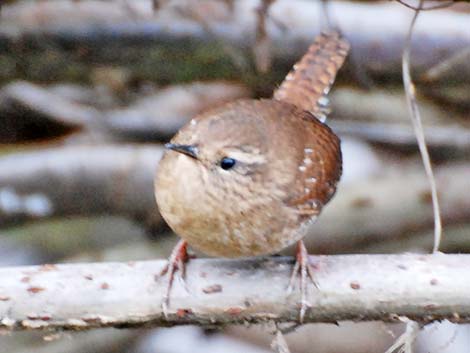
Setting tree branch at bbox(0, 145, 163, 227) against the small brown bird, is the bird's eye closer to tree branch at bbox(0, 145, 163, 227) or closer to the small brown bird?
the small brown bird

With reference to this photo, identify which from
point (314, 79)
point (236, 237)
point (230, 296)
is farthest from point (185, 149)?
point (314, 79)

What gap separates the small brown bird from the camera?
117 inches

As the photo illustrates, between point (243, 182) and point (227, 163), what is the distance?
0.27 feet

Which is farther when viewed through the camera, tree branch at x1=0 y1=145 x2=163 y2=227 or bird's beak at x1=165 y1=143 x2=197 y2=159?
tree branch at x1=0 y1=145 x2=163 y2=227

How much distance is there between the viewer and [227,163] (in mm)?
2984

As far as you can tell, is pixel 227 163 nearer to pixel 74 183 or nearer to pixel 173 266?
pixel 173 266

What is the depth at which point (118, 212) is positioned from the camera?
5.26 m

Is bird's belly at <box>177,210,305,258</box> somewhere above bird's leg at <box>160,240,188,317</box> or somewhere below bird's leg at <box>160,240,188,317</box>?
above

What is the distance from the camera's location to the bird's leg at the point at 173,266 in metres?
2.94

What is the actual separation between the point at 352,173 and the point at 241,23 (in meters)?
1.11

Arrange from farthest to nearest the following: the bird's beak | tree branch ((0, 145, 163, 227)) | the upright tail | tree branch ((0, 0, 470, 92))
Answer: tree branch ((0, 145, 163, 227))
tree branch ((0, 0, 470, 92))
the upright tail
the bird's beak

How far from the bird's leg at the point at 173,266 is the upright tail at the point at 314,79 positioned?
830 mm

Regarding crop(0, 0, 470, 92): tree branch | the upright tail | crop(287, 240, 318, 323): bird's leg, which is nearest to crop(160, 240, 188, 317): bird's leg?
crop(287, 240, 318, 323): bird's leg

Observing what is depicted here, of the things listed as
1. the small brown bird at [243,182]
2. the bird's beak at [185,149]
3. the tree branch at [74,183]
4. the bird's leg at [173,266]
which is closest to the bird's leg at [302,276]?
the small brown bird at [243,182]
